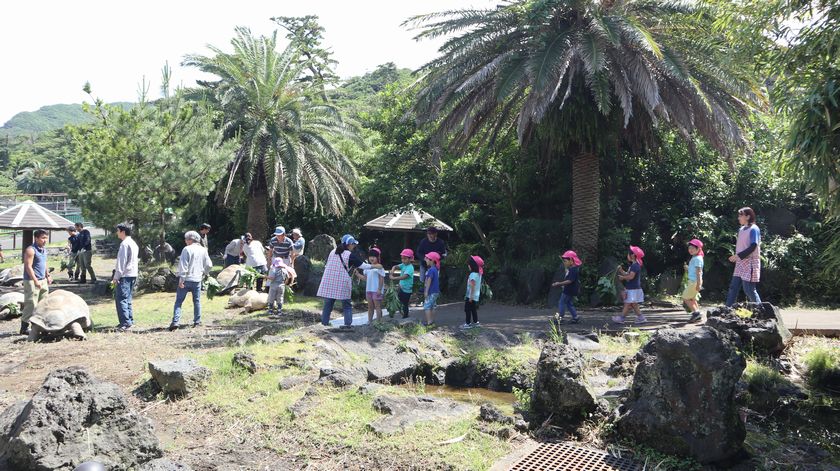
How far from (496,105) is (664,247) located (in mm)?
5094

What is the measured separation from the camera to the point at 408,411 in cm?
614

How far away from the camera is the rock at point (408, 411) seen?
224 inches

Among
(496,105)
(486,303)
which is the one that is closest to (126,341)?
(486,303)

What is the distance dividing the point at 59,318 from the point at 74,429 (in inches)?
213

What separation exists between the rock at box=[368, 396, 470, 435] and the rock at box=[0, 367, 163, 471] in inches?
74.0

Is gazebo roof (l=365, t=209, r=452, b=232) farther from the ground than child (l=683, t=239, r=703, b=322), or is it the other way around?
gazebo roof (l=365, t=209, r=452, b=232)

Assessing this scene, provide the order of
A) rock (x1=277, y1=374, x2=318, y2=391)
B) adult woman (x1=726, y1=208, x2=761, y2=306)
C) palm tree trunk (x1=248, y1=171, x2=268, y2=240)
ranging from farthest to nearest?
1. palm tree trunk (x1=248, y1=171, x2=268, y2=240)
2. adult woman (x1=726, y1=208, x2=761, y2=306)
3. rock (x1=277, y1=374, x2=318, y2=391)

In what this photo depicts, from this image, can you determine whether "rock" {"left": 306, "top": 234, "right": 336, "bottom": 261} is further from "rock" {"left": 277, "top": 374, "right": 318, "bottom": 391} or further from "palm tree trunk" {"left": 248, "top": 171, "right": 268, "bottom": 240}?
"rock" {"left": 277, "top": 374, "right": 318, "bottom": 391}

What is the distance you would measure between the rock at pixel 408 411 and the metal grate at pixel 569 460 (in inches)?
42.0

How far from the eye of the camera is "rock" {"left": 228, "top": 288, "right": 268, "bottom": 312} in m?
13.2

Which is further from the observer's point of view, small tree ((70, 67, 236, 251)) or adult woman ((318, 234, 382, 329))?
small tree ((70, 67, 236, 251))

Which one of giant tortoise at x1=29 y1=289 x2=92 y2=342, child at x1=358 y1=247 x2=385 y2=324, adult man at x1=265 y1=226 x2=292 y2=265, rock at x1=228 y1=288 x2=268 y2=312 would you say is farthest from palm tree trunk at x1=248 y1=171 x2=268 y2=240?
child at x1=358 y1=247 x2=385 y2=324

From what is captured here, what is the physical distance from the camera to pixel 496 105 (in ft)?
46.4

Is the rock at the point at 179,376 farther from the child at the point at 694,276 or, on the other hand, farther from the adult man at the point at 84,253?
the adult man at the point at 84,253
